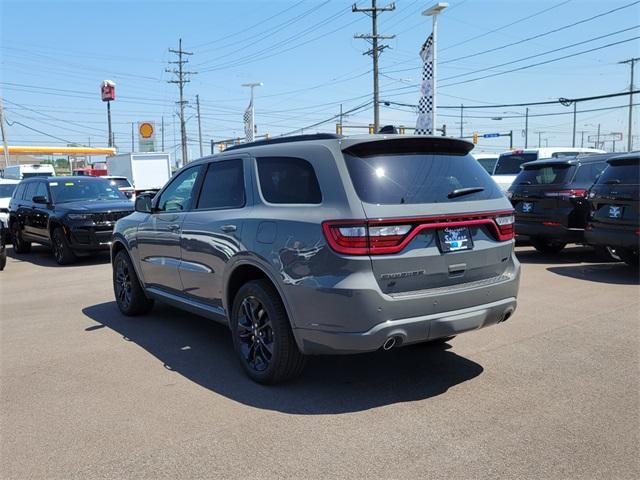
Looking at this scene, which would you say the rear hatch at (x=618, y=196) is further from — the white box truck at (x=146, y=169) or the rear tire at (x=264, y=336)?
the white box truck at (x=146, y=169)

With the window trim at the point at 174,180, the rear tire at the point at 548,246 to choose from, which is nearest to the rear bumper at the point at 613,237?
the rear tire at the point at 548,246

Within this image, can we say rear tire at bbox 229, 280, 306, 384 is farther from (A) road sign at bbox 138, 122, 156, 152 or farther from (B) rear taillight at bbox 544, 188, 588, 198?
(A) road sign at bbox 138, 122, 156, 152

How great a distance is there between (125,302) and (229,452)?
A: 399cm

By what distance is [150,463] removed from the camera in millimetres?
3348

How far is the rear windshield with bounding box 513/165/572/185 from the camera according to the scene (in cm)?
1030

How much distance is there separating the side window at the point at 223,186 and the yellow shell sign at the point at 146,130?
68996 mm

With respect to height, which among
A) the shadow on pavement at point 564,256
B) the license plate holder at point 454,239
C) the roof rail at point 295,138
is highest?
the roof rail at point 295,138

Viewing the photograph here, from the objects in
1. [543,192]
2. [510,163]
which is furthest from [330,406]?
[510,163]

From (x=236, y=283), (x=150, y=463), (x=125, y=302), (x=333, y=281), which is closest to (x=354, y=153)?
(x=333, y=281)

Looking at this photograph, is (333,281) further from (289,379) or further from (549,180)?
(549,180)

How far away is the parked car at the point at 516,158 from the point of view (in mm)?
15459

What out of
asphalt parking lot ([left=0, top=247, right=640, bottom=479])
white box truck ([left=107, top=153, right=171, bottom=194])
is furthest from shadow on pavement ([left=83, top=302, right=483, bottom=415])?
white box truck ([left=107, top=153, right=171, bottom=194])

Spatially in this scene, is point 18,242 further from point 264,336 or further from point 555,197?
point 555,197

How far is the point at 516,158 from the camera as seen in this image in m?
16.6
